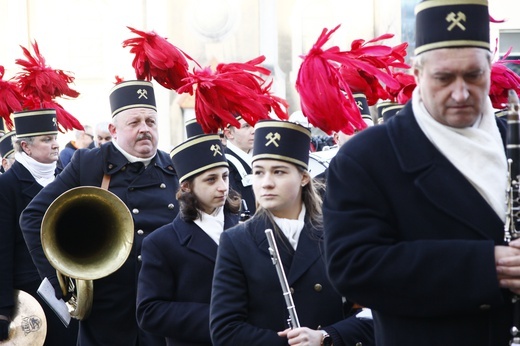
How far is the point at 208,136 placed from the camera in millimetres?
6148

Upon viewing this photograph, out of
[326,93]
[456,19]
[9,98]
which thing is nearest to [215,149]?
[326,93]

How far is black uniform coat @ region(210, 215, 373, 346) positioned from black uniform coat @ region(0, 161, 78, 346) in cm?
324

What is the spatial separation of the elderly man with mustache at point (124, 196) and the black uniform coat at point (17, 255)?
0.61 m

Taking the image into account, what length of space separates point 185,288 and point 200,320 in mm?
255

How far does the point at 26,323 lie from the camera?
303 inches

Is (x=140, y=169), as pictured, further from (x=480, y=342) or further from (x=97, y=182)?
(x=480, y=342)

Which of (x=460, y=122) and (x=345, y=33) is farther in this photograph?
(x=345, y=33)

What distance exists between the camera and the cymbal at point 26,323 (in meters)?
7.65

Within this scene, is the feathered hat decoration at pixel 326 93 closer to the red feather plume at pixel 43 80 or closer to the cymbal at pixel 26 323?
the cymbal at pixel 26 323

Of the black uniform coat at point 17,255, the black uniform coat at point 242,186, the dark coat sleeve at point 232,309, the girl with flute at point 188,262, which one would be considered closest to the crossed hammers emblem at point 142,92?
the black uniform coat at point 242,186

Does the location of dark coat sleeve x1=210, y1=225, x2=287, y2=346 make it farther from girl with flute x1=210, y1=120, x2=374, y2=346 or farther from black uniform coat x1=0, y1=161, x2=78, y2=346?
black uniform coat x1=0, y1=161, x2=78, y2=346

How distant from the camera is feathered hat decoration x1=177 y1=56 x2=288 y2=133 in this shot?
19.4 ft

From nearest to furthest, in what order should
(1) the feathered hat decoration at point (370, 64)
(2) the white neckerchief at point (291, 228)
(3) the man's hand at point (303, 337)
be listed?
(3) the man's hand at point (303, 337) < (2) the white neckerchief at point (291, 228) < (1) the feathered hat decoration at point (370, 64)

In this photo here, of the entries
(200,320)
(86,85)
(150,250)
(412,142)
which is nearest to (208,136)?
(150,250)
